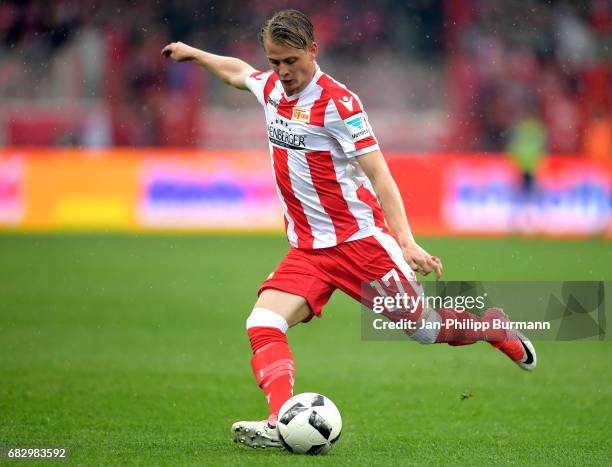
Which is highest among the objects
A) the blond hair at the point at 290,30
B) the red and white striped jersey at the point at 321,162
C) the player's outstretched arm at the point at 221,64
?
the blond hair at the point at 290,30

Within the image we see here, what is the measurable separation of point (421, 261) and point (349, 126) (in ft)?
2.57

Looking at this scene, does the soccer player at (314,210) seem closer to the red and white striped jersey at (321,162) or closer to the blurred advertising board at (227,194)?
the red and white striped jersey at (321,162)

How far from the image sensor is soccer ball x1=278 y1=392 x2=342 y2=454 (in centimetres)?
509

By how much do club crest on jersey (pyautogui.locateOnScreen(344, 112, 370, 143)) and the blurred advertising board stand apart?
1190 cm

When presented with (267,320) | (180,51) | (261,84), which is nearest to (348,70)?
(180,51)

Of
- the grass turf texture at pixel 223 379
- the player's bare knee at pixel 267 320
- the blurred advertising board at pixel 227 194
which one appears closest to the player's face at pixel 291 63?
the player's bare knee at pixel 267 320

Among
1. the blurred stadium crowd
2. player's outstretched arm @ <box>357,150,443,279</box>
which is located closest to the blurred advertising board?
the blurred stadium crowd

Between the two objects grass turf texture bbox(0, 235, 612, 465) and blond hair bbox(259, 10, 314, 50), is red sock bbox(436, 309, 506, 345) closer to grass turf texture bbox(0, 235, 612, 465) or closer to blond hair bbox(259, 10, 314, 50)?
grass turf texture bbox(0, 235, 612, 465)

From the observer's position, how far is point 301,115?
543 cm

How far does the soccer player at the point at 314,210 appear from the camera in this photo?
5.27 meters

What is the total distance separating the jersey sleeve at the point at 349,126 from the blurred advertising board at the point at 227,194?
1183cm

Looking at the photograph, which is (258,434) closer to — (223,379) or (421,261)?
(421,261)

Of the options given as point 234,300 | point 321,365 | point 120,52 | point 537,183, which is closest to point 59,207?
point 120,52

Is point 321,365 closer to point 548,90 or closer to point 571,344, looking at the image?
point 571,344
